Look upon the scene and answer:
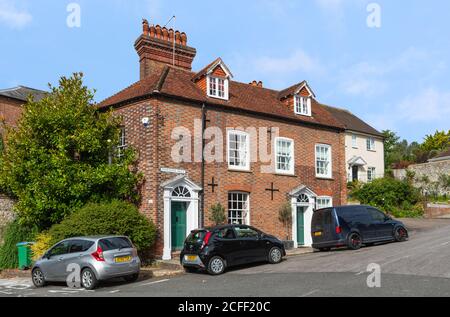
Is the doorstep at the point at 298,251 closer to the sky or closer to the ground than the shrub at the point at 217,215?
closer to the ground

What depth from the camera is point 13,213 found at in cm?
2170

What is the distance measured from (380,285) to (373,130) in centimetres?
4096

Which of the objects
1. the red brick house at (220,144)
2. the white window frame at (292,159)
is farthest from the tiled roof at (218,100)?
the white window frame at (292,159)

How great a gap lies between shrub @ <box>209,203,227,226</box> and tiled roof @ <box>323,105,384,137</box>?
28089 mm

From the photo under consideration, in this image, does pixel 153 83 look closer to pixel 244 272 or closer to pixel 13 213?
pixel 13 213

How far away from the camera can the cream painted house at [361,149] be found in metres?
46.4

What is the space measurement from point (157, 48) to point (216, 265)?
12335mm

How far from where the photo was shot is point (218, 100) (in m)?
22.6

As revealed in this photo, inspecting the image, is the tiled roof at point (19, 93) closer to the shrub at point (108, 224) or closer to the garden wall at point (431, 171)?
the shrub at point (108, 224)

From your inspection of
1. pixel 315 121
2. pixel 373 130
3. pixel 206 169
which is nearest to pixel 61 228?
pixel 206 169

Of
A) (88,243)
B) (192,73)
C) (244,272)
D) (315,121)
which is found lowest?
(244,272)

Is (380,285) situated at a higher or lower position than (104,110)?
lower

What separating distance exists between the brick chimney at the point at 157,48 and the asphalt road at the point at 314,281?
11.5m
